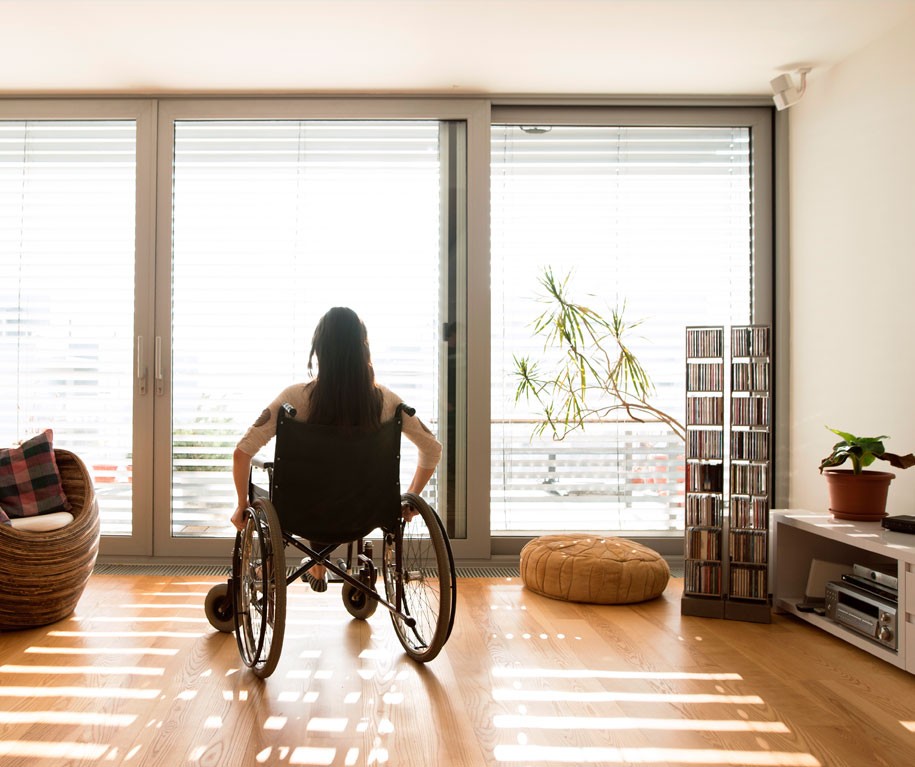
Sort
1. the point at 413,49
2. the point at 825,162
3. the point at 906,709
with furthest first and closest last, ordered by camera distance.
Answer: the point at 825,162, the point at 413,49, the point at 906,709

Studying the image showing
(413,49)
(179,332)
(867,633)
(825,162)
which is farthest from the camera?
(179,332)

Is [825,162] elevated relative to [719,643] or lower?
elevated

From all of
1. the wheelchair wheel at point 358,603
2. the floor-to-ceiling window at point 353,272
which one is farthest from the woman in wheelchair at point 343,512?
the floor-to-ceiling window at point 353,272

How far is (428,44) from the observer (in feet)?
12.1

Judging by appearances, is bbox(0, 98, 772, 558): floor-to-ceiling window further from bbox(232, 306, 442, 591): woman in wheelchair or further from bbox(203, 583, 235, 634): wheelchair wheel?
bbox(232, 306, 442, 591): woman in wheelchair

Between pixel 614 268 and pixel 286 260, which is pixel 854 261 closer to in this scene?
pixel 614 268

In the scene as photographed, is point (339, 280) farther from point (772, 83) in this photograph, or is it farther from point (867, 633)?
point (867, 633)

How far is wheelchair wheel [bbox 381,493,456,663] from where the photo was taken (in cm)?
248

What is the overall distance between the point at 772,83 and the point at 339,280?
2.40 meters

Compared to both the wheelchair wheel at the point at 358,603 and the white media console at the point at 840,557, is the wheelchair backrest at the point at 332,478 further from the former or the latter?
the white media console at the point at 840,557

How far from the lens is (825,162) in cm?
398

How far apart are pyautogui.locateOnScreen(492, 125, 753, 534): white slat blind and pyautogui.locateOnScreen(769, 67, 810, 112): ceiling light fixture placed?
44 centimetres

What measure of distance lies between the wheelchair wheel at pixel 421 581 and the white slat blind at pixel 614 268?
1.50 metres

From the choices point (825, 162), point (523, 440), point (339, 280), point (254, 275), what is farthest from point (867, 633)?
point (254, 275)
